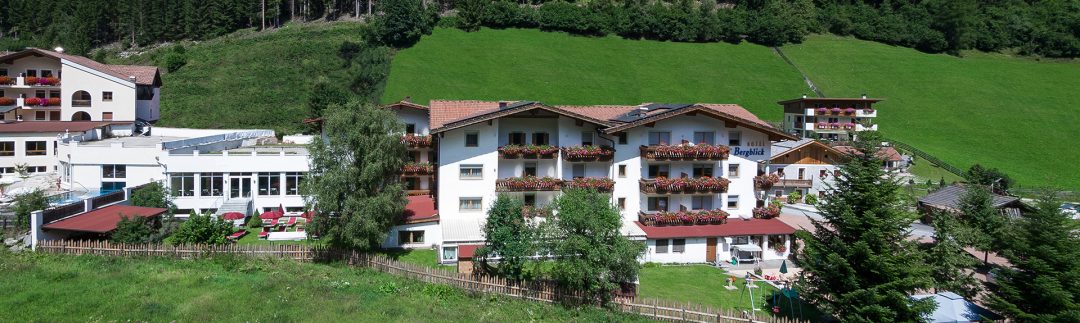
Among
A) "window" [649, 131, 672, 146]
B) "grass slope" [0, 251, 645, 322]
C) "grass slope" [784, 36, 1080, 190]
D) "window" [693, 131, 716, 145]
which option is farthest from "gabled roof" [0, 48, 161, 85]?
"grass slope" [784, 36, 1080, 190]

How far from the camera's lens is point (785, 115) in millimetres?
76000

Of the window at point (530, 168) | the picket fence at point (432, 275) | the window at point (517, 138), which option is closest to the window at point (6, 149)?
the picket fence at point (432, 275)

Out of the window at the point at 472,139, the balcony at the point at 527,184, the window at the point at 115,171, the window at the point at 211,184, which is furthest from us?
the window at the point at 115,171

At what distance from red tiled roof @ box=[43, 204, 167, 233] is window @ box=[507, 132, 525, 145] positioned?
62.7 ft

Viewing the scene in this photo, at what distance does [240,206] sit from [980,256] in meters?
42.7

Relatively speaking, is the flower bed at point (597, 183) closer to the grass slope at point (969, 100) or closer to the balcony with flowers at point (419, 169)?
the balcony with flowers at point (419, 169)

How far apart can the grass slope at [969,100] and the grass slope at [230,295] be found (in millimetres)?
63304

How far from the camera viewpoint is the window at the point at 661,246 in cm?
3166

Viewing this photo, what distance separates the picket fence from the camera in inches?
857

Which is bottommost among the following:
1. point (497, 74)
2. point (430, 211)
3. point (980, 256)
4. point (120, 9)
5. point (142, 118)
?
point (980, 256)

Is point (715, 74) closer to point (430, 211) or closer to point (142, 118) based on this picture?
point (430, 211)

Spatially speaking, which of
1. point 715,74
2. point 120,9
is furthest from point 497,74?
point 120,9

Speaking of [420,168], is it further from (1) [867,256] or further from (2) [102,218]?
(1) [867,256]

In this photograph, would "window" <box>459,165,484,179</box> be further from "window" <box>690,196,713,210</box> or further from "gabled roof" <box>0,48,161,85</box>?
"gabled roof" <box>0,48,161,85</box>
